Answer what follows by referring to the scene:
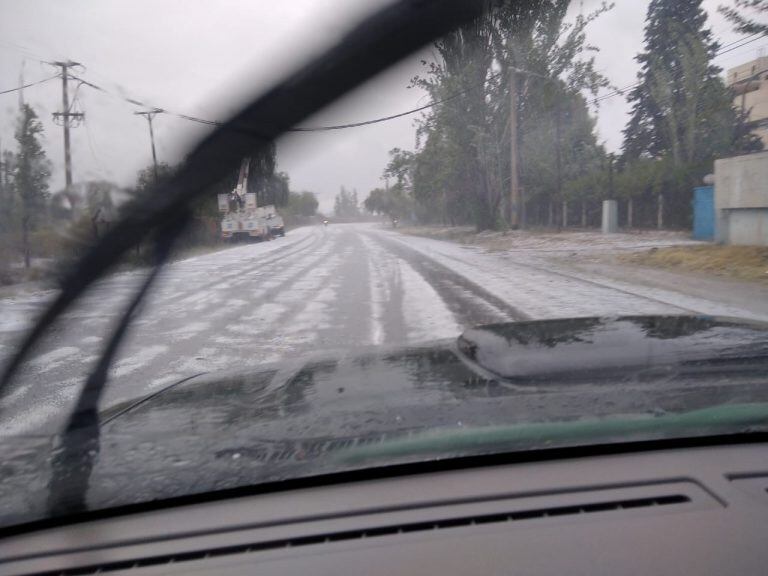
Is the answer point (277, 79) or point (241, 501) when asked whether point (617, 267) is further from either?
point (241, 501)

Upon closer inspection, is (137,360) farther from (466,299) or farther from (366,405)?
(466,299)

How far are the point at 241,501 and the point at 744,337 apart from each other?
8.97 ft

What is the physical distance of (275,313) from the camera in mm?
11367

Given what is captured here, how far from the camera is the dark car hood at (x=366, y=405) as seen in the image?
253 centimetres

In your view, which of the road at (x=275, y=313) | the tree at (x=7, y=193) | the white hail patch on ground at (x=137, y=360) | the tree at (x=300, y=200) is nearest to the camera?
the tree at (x=7, y=193)

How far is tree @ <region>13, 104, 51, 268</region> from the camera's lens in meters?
4.78

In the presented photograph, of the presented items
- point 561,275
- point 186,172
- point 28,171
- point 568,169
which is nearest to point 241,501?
point 186,172

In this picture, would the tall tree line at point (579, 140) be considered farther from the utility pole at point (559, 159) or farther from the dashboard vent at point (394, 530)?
the dashboard vent at point (394, 530)

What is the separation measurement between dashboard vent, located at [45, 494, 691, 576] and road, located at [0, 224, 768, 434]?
2.62 m

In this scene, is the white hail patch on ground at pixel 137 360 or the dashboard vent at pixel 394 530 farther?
the white hail patch on ground at pixel 137 360

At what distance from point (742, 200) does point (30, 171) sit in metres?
19.6

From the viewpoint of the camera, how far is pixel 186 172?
13.1 feet

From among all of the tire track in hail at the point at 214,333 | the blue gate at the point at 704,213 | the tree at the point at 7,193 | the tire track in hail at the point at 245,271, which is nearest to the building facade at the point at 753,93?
the blue gate at the point at 704,213

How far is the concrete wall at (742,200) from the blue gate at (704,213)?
3638 mm
